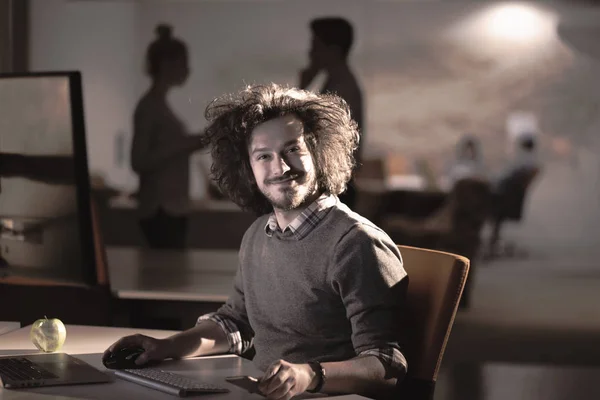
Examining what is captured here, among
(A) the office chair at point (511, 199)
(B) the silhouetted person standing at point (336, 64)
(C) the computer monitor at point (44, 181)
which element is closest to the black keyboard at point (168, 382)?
(C) the computer monitor at point (44, 181)

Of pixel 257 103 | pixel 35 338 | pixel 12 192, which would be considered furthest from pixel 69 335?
pixel 257 103

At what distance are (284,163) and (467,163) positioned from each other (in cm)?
253

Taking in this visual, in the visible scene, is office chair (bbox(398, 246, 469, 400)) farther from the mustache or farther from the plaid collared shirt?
the mustache

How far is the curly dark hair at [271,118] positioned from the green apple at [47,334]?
513 millimetres

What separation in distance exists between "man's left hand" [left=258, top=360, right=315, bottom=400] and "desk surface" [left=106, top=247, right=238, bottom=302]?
2768mm

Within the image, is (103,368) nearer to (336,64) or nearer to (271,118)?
(271,118)

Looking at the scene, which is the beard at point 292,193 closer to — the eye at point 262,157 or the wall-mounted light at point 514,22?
the eye at point 262,157

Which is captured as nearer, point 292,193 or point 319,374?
point 319,374

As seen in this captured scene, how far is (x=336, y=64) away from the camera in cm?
451

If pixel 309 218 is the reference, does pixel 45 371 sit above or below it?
below

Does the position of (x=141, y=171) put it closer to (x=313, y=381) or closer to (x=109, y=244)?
(x=109, y=244)

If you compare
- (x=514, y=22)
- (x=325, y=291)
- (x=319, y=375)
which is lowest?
(x=319, y=375)

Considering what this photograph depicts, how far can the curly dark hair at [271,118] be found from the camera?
2.13 m

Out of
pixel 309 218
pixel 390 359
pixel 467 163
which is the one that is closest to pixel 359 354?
pixel 390 359
